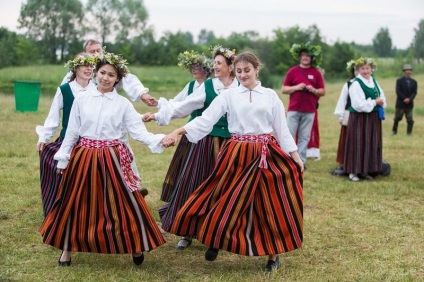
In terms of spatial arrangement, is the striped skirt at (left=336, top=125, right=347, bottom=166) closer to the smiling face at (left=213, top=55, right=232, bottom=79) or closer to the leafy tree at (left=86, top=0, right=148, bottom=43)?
the smiling face at (left=213, top=55, right=232, bottom=79)

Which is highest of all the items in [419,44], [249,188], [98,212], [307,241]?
[419,44]

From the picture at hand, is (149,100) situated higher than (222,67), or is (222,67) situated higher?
(222,67)

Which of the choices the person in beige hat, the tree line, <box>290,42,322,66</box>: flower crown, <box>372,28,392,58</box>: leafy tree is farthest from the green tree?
<box>372,28,392,58</box>: leafy tree

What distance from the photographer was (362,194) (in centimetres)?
791

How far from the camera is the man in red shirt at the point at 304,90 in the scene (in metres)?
9.33

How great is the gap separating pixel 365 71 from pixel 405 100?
672cm

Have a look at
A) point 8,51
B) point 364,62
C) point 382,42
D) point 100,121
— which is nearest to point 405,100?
point 364,62

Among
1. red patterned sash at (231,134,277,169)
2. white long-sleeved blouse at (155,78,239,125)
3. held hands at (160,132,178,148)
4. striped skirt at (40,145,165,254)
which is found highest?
white long-sleeved blouse at (155,78,239,125)

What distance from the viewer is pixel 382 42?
72.0m

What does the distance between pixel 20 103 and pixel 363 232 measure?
12046mm

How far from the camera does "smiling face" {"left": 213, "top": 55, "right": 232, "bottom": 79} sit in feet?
18.3

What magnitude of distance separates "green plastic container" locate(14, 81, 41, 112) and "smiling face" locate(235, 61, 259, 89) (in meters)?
12.2

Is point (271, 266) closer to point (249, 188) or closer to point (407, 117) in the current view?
point (249, 188)

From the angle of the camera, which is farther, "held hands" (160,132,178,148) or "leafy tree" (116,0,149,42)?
"leafy tree" (116,0,149,42)
